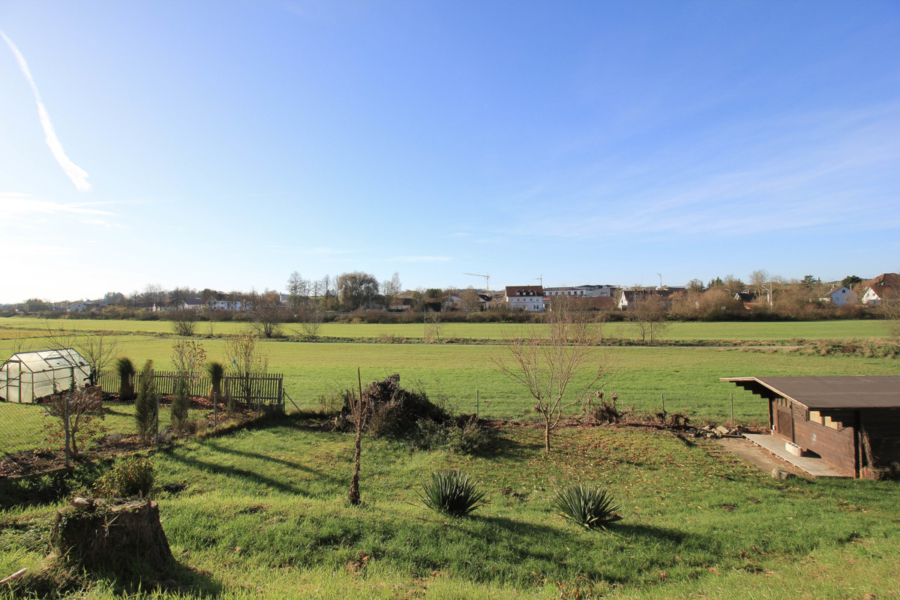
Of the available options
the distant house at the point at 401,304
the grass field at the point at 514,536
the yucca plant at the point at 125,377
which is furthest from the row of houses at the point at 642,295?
the grass field at the point at 514,536

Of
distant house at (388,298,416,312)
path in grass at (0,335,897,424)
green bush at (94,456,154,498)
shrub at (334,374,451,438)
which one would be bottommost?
path in grass at (0,335,897,424)

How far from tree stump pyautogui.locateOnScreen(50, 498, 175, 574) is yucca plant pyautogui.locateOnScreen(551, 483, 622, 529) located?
5913mm

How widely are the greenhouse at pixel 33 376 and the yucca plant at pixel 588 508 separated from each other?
68.3 ft

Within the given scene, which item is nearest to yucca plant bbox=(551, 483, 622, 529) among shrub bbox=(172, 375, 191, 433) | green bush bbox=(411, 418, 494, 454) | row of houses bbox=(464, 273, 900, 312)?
green bush bbox=(411, 418, 494, 454)

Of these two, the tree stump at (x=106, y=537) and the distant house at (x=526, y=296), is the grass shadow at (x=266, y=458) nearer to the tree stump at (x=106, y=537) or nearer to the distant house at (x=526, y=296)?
the tree stump at (x=106, y=537)

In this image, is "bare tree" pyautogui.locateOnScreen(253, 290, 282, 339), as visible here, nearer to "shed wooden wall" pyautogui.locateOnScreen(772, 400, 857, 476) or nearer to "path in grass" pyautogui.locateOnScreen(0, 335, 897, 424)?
"path in grass" pyautogui.locateOnScreen(0, 335, 897, 424)

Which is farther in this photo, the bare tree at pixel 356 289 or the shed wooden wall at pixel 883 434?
the bare tree at pixel 356 289

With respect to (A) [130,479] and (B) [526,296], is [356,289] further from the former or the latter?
(A) [130,479]

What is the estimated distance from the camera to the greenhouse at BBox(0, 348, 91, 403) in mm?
18281

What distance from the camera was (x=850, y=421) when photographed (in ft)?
34.0

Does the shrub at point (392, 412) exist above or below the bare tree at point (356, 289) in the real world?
below

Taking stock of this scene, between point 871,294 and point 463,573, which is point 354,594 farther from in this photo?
point 871,294

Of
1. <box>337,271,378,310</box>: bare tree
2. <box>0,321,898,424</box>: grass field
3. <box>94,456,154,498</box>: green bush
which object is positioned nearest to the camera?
<box>94,456,154,498</box>: green bush

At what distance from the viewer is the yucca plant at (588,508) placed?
23.4ft
